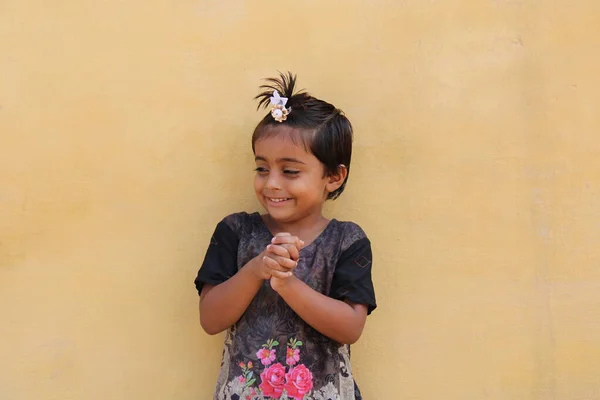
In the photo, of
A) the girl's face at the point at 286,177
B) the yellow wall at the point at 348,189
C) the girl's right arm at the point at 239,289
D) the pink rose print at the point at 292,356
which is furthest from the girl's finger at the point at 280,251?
the yellow wall at the point at 348,189

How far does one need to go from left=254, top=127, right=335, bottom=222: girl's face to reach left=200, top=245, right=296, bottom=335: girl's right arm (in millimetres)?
198

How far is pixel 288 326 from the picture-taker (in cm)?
198

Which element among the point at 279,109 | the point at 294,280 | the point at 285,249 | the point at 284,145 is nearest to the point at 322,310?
the point at 294,280

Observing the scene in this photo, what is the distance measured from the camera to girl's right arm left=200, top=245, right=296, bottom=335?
5.86 ft

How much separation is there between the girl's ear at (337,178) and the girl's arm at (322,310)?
0.35 m

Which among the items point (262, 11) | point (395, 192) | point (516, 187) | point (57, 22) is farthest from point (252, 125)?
point (516, 187)

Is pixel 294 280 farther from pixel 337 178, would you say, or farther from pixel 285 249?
pixel 337 178

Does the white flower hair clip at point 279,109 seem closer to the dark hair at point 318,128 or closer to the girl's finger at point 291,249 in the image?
the dark hair at point 318,128

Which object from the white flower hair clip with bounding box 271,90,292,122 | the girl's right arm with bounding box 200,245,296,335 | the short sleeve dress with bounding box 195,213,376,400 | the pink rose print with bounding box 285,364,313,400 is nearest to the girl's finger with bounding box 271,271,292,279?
the girl's right arm with bounding box 200,245,296,335

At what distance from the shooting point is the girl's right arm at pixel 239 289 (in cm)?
179

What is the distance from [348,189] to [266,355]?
0.64m

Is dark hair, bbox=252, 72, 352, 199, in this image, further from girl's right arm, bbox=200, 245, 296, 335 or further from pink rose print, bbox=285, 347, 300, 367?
pink rose print, bbox=285, 347, 300, 367

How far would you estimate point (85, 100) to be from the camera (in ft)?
7.51

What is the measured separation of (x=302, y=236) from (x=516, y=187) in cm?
75
